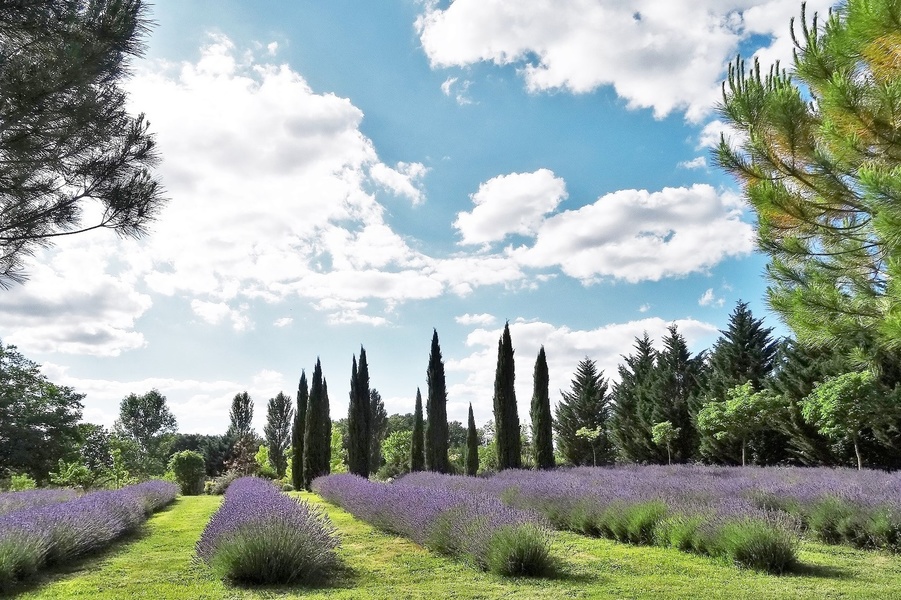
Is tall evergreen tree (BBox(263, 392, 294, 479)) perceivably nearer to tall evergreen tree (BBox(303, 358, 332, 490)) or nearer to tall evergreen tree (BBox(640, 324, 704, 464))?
tall evergreen tree (BBox(303, 358, 332, 490))

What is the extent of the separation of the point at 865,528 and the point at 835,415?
792cm

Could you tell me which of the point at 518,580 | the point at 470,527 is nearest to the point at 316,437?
the point at 470,527

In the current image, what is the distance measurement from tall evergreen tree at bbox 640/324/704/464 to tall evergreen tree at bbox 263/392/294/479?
→ 89.2 ft

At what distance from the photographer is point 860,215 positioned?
18.7ft

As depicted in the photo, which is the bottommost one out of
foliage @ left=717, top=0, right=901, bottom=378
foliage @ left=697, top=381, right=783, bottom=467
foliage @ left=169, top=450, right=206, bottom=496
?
foliage @ left=169, top=450, right=206, bottom=496

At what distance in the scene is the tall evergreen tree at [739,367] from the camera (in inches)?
893

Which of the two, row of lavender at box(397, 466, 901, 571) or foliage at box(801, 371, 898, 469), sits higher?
foliage at box(801, 371, 898, 469)

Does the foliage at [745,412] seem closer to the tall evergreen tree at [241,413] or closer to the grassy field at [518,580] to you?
the grassy field at [518,580]

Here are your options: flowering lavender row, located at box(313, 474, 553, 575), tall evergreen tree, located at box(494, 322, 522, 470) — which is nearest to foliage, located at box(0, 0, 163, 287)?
flowering lavender row, located at box(313, 474, 553, 575)

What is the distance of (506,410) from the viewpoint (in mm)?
23047

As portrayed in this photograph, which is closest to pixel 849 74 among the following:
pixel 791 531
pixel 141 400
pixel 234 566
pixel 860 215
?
pixel 860 215

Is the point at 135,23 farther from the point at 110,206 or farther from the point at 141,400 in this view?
the point at 141,400

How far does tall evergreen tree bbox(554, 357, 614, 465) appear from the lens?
108 feet

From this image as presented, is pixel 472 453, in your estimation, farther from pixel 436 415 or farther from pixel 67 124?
pixel 67 124
